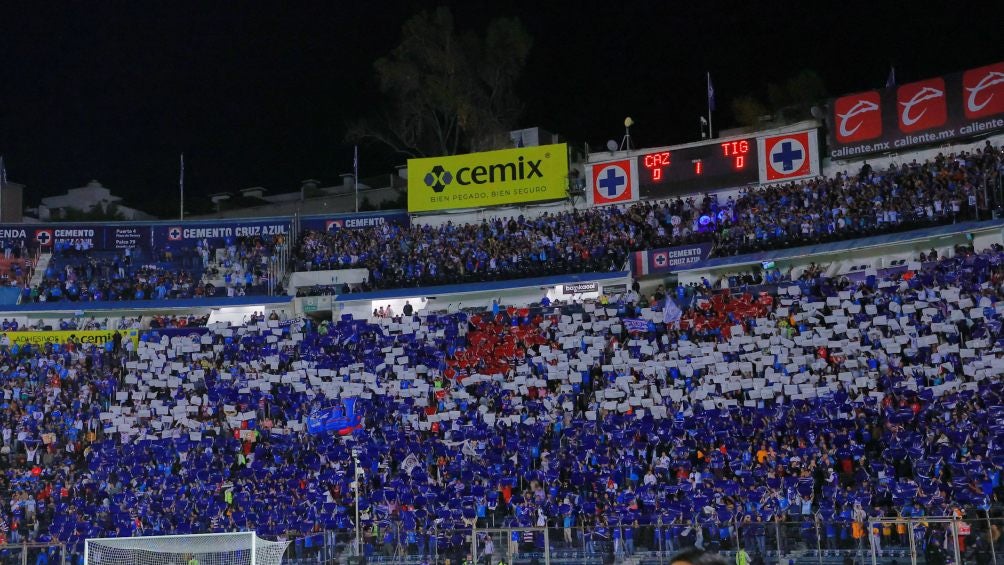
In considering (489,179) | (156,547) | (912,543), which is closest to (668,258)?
(489,179)

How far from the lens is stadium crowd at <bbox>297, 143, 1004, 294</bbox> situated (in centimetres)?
4059

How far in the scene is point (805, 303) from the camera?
1448 inches

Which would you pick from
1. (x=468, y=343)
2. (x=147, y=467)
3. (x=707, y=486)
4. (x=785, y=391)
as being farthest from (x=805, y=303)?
(x=147, y=467)

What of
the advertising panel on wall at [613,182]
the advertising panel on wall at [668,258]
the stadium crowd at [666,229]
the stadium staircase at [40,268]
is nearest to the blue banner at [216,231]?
the stadium crowd at [666,229]

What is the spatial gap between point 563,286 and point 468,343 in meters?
7.56

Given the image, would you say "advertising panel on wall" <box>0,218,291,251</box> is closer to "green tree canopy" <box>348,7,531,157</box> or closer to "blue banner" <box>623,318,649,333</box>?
"green tree canopy" <box>348,7,531,157</box>

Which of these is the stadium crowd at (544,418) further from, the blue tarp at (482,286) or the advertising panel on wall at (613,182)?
the advertising panel on wall at (613,182)

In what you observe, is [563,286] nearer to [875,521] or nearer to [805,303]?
[805,303]

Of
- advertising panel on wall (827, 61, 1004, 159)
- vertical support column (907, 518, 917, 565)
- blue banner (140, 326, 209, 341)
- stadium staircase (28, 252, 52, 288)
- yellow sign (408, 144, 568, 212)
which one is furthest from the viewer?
stadium staircase (28, 252, 52, 288)

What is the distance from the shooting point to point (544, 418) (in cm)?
3591

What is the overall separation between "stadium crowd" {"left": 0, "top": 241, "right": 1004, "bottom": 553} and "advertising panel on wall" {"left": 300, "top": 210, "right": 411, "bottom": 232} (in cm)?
971

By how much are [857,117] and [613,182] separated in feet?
35.8

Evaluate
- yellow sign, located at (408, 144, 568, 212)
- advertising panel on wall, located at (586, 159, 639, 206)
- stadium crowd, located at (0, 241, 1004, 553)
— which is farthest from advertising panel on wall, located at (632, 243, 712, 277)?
yellow sign, located at (408, 144, 568, 212)

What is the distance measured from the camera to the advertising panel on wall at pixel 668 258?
45156mm
